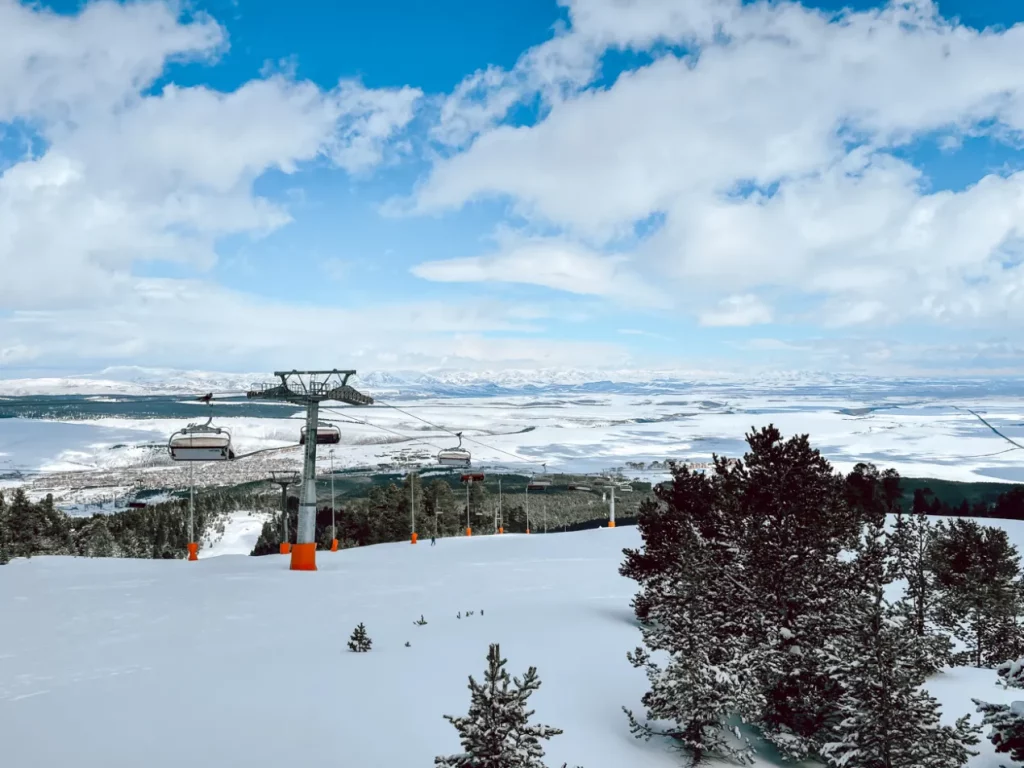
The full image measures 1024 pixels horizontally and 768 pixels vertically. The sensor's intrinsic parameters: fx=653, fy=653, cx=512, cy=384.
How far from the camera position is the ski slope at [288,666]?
1053 centimetres

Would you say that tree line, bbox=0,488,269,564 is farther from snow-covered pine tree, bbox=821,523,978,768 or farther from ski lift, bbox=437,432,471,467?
snow-covered pine tree, bbox=821,523,978,768

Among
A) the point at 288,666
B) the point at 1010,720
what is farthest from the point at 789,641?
the point at 288,666

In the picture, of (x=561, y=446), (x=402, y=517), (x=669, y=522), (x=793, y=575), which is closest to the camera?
(x=793, y=575)

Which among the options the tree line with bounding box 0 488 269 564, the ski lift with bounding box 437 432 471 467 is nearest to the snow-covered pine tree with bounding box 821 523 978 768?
the ski lift with bounding box 437 432 471 467

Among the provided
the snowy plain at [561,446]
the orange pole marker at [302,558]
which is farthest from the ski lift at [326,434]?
the snowy plain at [561,446]

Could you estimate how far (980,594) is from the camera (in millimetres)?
28469

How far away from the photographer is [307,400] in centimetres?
3139

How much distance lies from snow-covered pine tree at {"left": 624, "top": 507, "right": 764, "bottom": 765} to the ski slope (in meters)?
0.82

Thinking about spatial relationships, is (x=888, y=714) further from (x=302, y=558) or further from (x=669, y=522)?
(x=302, y=558)

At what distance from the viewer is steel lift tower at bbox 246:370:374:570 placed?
3108 cm

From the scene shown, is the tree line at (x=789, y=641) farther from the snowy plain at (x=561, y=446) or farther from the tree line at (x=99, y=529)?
the snowy plain at (x=561, y=446)

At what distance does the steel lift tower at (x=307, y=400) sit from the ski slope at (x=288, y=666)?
1487mm

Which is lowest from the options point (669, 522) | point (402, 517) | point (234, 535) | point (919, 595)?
point (234, 535)

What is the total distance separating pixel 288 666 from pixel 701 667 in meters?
9.30
